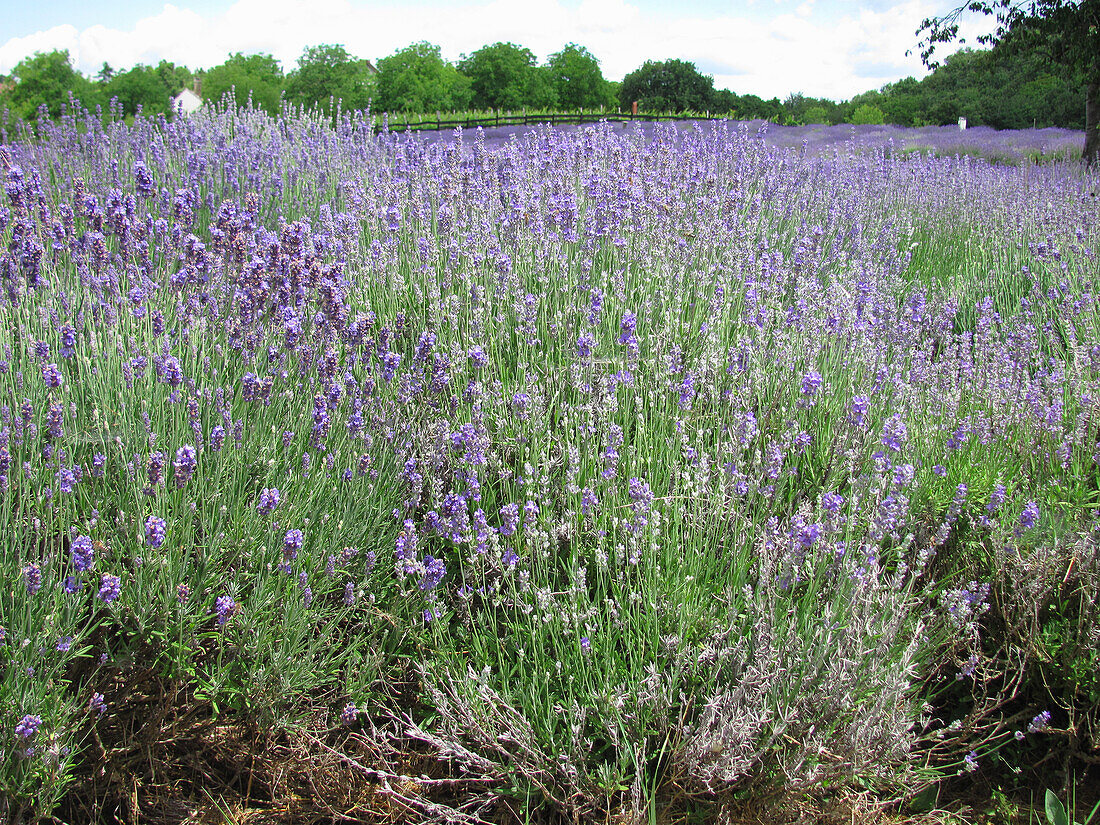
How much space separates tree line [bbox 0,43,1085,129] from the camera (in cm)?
3162

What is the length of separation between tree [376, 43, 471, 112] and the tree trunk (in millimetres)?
24995

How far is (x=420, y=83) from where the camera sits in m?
38.2

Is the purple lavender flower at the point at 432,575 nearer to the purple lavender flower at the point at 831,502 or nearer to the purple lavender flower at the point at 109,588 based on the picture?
the purple lavender flower at the point at 109,588

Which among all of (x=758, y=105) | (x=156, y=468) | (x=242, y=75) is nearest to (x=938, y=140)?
(x=156, y=468)

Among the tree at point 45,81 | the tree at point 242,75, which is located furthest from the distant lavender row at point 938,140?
the tree at point 45,81

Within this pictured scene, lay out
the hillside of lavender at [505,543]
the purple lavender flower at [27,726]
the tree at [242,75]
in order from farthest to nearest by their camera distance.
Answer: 1. the tree at [242,75]
2. the hillside of lavender at [505,543]
3. the purple lavender flower at [27,726]

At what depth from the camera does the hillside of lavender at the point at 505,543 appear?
1.77 metres

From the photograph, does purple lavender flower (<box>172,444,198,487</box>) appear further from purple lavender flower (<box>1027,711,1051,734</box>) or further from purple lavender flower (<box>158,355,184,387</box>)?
purple lavender flower (<box>1027,711,1051,734</box>)

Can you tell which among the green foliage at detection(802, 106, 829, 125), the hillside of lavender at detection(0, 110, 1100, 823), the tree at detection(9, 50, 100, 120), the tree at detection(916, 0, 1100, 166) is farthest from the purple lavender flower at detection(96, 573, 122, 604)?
the tree at detection(9, 50, 100, 120)

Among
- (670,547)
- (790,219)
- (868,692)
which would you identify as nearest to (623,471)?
(670,547)

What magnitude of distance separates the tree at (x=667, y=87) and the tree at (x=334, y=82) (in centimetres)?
1514

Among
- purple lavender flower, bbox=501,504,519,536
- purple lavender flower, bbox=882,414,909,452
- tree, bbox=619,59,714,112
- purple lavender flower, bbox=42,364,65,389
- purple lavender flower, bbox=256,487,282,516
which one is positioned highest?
tree, bbox=619,59,714,112

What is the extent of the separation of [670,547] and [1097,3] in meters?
10.6

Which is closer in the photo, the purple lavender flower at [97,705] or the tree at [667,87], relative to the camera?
the purple lavender flower at [97,705]
